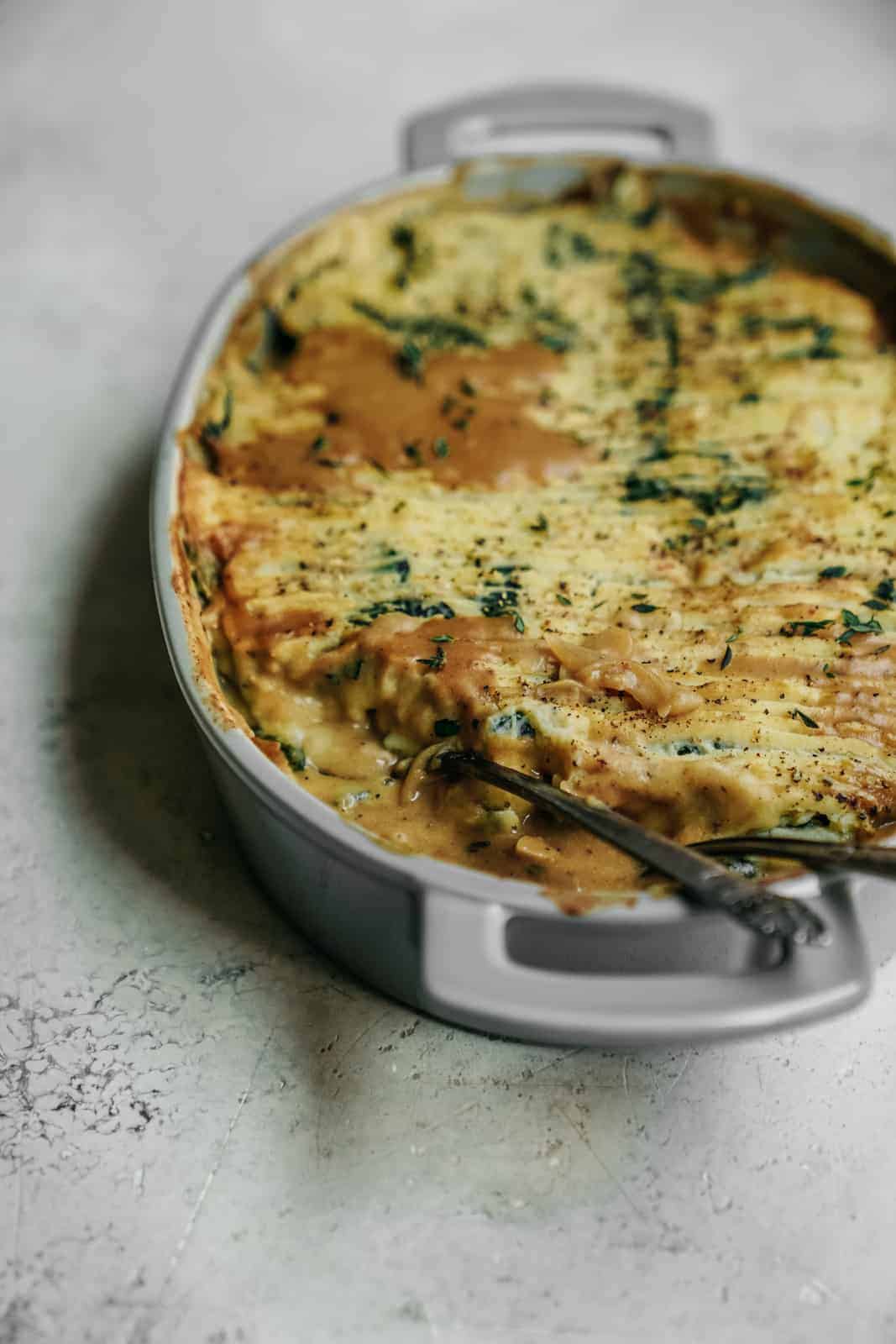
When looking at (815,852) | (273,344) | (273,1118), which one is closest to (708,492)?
(815,852)

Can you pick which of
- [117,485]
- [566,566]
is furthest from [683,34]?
[566,566]

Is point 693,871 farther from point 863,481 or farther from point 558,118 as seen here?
point 558,118

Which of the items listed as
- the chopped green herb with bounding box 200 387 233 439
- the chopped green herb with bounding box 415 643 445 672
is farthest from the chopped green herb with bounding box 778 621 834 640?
the chopped green herb with bounding box 200 387 233 439

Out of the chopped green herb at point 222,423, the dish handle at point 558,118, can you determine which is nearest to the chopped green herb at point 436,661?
the chopped green herb at point 222,423

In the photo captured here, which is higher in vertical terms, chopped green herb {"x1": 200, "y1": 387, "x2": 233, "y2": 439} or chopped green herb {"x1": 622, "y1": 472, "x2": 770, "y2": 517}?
chopped green herb {"x1": 200, "y1": 387, "x2": 233, "y2": 439}

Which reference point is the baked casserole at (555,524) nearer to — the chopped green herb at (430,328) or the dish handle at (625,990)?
the chopped green herb at (430,328)

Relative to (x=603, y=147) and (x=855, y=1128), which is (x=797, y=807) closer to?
(x=855, y=1128)

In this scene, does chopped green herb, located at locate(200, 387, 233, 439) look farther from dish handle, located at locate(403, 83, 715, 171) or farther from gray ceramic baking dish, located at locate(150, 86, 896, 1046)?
dish handle, located at locate(403, 83, 715, 171)
